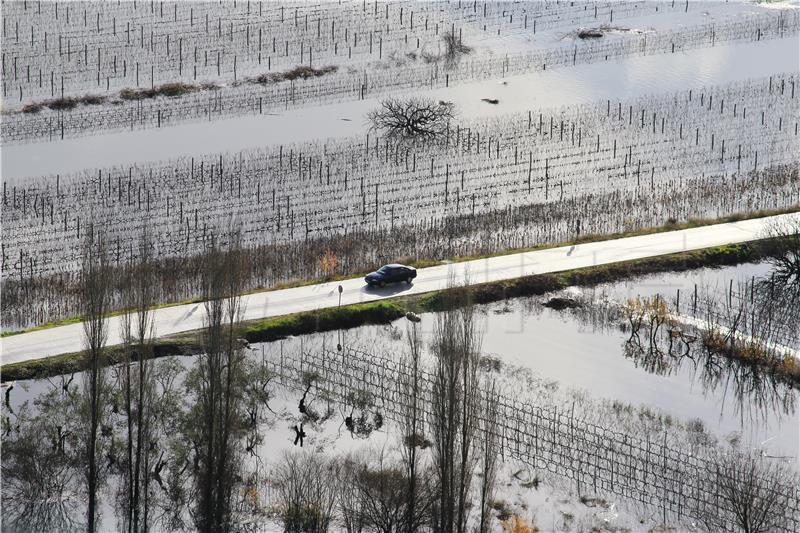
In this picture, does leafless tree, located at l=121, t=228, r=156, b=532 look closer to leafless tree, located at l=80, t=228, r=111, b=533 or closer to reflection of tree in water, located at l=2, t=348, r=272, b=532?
reflection of tree in water, located at l=2, t=348, r=272, b=532

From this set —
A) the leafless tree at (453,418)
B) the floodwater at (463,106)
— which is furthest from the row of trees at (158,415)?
the floodwater at (463,106)

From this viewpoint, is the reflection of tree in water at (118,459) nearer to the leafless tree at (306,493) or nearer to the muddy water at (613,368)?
the leafless tree at (306,493)

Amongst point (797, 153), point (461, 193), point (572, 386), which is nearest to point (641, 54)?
point (797, 153)

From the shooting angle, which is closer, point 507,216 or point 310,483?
point 310,483

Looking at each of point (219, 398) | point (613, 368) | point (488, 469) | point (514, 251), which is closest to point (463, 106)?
point (514, 251)

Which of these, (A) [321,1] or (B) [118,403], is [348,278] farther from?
(A) [321,1]
